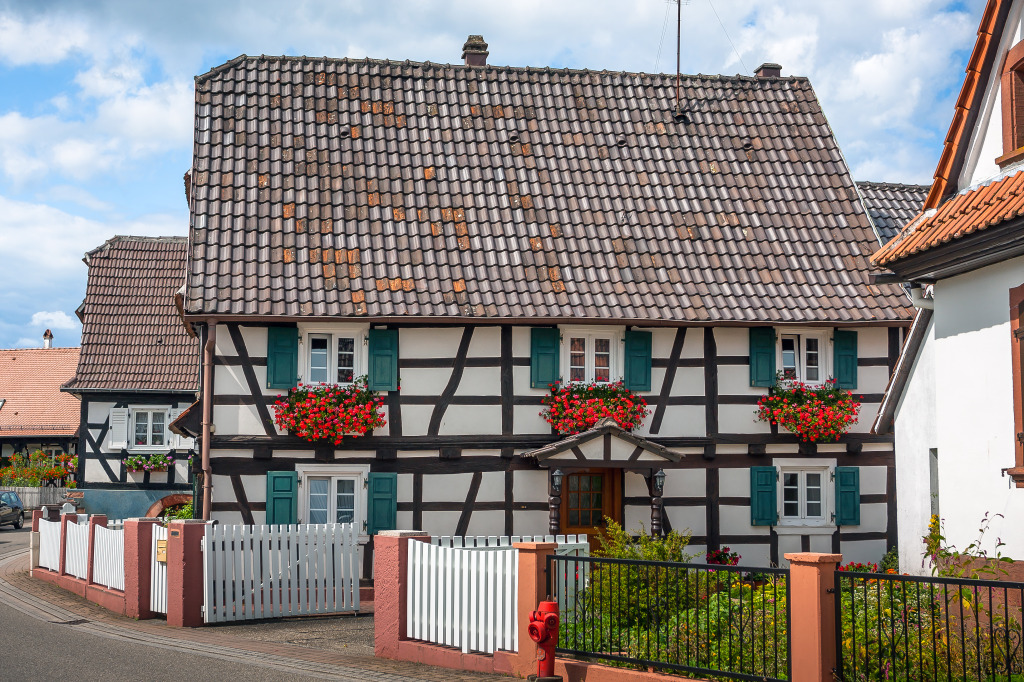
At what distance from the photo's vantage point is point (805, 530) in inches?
688

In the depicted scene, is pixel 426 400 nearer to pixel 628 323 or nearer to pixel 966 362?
pixel 628 323

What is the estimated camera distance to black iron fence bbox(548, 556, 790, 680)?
889 cm

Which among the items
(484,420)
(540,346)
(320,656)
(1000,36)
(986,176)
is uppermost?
(1000,36)

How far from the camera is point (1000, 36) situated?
1096 centimetres

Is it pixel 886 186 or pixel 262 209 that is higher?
pixel 886 186

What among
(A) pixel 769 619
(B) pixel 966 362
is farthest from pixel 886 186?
(A) pixel 769 619

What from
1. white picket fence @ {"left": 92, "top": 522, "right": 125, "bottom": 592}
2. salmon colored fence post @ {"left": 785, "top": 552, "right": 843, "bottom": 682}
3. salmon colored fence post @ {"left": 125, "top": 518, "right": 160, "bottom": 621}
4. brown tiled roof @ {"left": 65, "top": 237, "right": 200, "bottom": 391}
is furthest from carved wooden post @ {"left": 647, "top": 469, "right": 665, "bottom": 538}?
brown tiled roof @ {"left": 65, "top": 237, "right": 200, "bottom": 391}

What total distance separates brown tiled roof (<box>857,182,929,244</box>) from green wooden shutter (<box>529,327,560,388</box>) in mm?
6640

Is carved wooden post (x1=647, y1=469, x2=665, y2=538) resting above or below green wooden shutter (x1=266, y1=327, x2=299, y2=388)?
below

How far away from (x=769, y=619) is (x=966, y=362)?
3.52 meters

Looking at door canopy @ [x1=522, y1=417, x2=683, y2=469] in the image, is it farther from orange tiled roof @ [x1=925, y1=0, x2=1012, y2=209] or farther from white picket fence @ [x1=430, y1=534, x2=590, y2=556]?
orange tiled roof @ [x1=925, y1=0, x2=1012, y2=209]

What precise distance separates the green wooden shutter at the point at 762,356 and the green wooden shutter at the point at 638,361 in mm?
1765

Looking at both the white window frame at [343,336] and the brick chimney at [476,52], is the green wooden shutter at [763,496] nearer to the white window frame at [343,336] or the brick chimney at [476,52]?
the white window frame at [343,336]

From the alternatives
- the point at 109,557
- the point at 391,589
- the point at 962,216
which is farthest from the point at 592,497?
the point at 962,216
